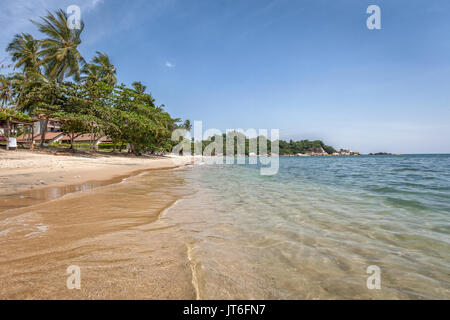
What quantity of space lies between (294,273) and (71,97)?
84.7 feet

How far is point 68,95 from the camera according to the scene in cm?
2153

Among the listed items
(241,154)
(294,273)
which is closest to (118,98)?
Result: (294,273)

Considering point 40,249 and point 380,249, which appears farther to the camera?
point 380,249

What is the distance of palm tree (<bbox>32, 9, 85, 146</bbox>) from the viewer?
25.1 m

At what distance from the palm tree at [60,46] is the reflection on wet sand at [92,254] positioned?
29.5 metres

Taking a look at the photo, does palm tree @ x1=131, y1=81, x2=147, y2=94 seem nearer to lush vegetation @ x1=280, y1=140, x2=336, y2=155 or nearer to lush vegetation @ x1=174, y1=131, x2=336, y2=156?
lush vegetation @ x1=174, y1=131, x2=336, y2=156

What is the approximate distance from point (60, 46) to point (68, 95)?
961 cm

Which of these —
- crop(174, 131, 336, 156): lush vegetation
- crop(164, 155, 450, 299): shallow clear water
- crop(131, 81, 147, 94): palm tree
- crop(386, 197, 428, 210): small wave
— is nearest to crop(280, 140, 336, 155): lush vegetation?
crop(174, 131, 336, 156): lush vegetation

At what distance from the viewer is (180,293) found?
1740 mm

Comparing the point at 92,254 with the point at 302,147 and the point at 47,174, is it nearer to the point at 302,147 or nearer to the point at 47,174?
the point at 47,174

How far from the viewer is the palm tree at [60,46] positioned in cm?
2511

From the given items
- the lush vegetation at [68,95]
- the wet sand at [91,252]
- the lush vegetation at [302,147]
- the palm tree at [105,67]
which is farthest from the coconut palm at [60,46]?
the lush vegetation at [302,147]

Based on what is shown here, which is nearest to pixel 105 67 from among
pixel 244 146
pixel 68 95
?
pixel 68 95
